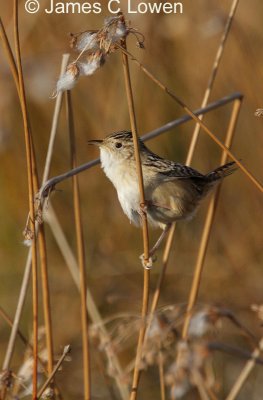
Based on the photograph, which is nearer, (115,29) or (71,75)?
(115,29)

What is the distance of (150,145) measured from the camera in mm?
5762

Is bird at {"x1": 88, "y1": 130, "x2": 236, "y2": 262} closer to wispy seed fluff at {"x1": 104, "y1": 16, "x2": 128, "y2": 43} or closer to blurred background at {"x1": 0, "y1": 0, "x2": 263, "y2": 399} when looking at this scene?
wispy seed fluff at {"x1": 104, "y1": 16, "x2": 128, "y2": 43}

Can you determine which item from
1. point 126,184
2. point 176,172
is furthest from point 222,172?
point 126,184

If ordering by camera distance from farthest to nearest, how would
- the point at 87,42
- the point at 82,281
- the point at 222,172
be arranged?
the point at 222,172 < the point at 82,281 < the point at 87,42

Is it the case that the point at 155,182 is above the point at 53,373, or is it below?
above

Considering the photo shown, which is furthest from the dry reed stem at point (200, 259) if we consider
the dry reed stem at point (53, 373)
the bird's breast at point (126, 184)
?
the dry reed stem at point (53, 373)

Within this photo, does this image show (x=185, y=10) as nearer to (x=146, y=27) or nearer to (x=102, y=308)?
(x=146, y=27)

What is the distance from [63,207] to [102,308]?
95 cm

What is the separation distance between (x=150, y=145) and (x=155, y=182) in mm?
2361

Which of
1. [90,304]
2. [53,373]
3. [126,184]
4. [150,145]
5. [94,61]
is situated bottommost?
[53,373]

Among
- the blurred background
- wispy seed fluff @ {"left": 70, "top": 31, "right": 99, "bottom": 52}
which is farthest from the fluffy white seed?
the blurred background

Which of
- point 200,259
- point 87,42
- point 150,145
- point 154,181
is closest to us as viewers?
point 87,42

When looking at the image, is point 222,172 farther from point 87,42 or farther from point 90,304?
point 87,42

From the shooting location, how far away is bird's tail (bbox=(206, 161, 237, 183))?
11.7ft
